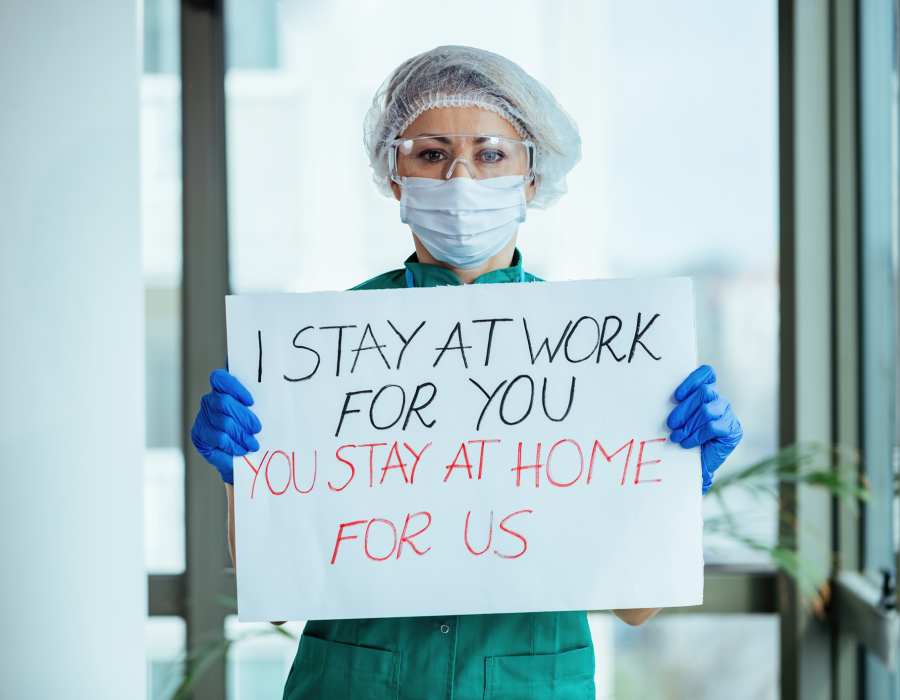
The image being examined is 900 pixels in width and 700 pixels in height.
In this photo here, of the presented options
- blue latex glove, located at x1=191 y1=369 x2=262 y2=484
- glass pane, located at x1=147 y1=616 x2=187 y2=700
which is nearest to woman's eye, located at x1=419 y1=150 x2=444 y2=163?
blue latex glove, located at x1=191 y1=369 x2=262 y2=484

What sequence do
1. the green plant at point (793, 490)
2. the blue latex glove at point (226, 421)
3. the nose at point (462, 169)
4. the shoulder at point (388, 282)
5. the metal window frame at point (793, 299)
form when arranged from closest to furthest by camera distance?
the blue latex glove at point (226, 421), the nose at point (462, 169), the shoulder at point (388, 282), the green plant at point (793, 490), the metal window frame at point (793, 299)

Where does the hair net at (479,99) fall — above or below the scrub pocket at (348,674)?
above

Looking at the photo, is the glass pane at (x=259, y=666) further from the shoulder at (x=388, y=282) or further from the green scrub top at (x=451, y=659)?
the shoulder at (x=388, y=282)

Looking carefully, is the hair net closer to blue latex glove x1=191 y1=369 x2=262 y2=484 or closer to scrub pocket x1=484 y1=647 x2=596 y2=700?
blue latex glove x1=191 y1=369 x2=262 y2=484

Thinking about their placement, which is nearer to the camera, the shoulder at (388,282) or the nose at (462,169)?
the nose at (462,169)

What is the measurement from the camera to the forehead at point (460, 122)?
3.50ft

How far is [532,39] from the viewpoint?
209 centimetres

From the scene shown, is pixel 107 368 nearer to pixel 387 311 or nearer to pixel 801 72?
pixel 387 311

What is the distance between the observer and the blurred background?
201cm

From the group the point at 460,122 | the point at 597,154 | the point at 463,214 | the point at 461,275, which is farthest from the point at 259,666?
the point at 597,154

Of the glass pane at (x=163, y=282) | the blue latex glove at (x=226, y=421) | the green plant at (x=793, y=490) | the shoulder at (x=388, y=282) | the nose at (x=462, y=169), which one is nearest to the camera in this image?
the blue latex glove at (x=226, y=421)

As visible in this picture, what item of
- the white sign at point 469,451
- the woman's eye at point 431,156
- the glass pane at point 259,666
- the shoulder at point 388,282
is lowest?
the glass pane at point 259,666

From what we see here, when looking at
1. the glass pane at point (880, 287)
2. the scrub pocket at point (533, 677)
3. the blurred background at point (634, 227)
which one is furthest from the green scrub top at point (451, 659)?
the glass pane at point (880, 287)

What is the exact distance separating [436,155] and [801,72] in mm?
1609
